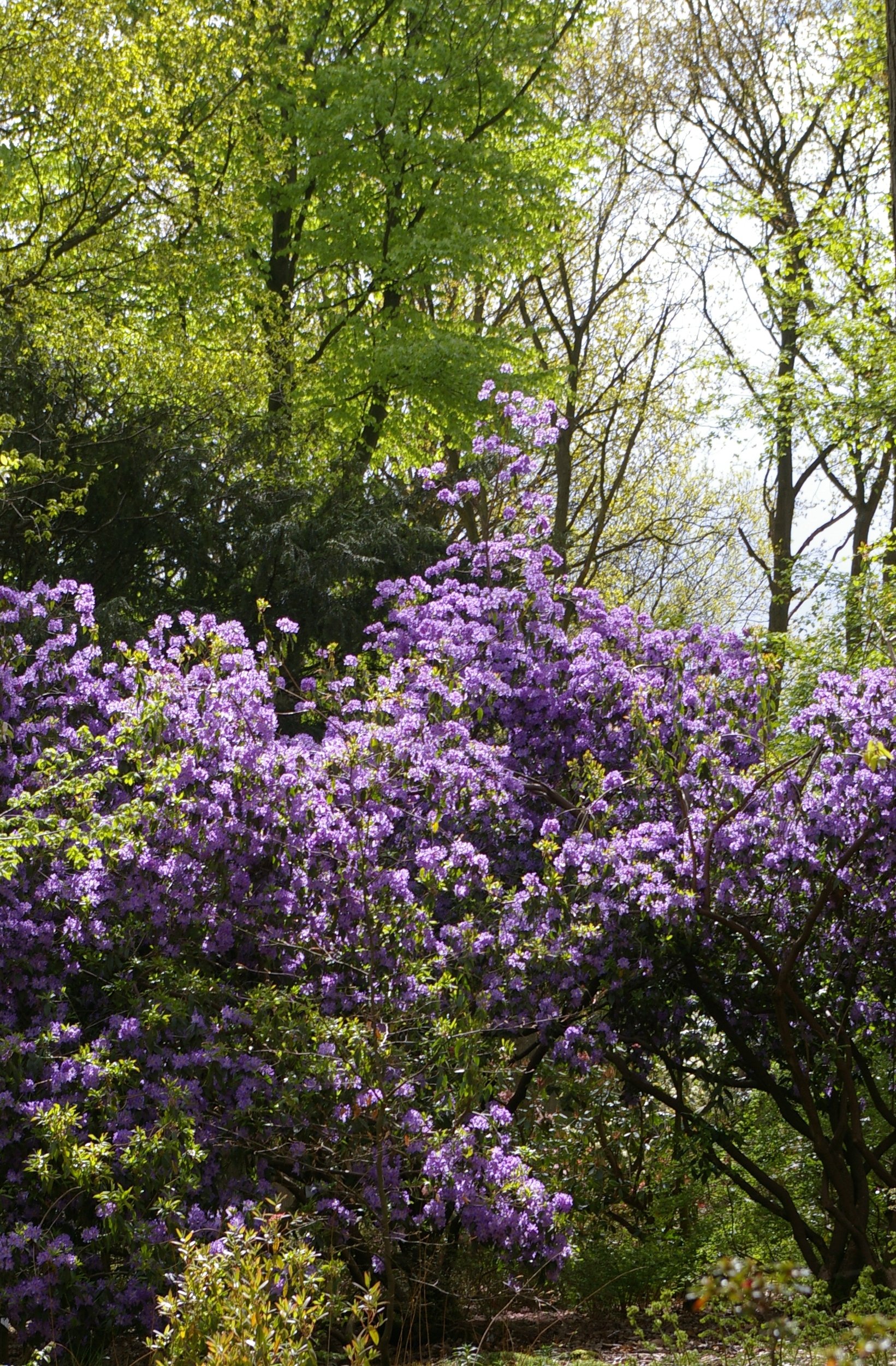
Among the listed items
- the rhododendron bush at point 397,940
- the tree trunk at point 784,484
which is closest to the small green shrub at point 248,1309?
the rhododendron bush at point 397,940

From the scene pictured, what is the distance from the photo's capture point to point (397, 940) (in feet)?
17.6

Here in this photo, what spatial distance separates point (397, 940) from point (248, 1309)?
6.06ft

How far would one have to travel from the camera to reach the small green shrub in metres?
3.54

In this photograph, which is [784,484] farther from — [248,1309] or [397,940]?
[248,1309]

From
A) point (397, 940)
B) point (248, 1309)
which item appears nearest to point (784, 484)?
point (397, 940)

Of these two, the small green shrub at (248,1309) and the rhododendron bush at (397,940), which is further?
the rhododendron bush at (397,940)

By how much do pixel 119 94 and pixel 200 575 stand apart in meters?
4.36

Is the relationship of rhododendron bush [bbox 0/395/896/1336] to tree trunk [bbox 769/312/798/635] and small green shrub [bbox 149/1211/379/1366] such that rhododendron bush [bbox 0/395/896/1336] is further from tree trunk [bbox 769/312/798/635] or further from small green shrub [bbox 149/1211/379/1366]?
tree trunk [bbox 769/312/798/635]

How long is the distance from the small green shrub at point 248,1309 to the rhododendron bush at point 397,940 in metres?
0.58

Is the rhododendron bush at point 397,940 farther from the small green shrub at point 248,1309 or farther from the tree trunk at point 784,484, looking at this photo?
the tree trunk at point 784,484

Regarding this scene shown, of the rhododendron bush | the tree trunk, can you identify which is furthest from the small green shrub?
the tree trunk

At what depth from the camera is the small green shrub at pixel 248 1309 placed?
3535 millimetres

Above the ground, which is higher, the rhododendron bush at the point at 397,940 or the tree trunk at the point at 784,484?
the tree trunk at the point at 784,484

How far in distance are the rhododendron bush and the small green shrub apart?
1.90ft
